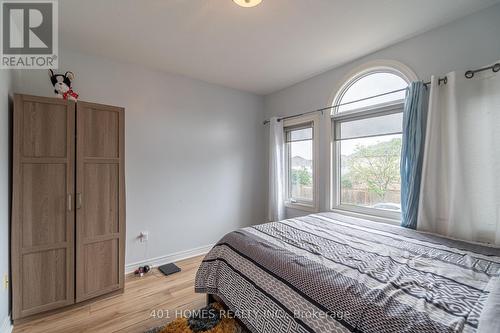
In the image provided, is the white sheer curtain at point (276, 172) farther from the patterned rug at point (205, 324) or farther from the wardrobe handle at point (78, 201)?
the wardrobe handle at point (78, 201)

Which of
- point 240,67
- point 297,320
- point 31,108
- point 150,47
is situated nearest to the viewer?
point 297,320

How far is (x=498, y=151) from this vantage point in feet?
5.41

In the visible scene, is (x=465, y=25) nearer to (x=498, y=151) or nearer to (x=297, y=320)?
(x=498, y=151)

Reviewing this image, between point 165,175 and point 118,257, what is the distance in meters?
1.09

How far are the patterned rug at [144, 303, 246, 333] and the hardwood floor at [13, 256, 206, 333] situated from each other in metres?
0.19

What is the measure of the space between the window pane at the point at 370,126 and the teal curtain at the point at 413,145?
27 centimetres

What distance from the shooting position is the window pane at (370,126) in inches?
92.5

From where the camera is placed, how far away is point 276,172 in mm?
3451

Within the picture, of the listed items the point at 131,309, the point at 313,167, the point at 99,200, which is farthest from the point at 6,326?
the point at 313,167

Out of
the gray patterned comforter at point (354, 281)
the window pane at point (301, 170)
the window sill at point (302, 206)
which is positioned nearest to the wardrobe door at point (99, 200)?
the gray patterned comforter at point (354, 281)

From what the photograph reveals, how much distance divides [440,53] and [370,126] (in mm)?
873

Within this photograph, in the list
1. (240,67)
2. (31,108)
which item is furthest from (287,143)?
(31,108)

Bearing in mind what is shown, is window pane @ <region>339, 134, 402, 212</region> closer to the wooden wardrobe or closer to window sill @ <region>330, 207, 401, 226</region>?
window sill @ <region>330, 207, 401, 226</region>

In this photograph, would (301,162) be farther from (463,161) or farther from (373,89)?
(463,161)
